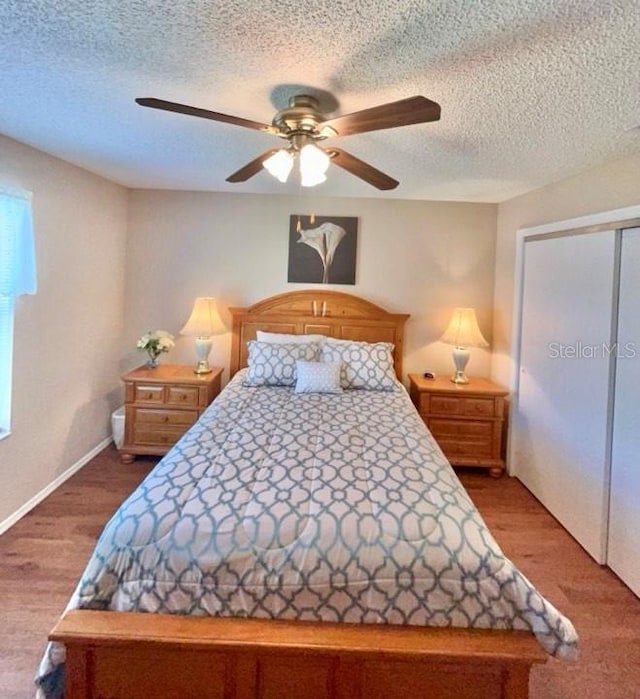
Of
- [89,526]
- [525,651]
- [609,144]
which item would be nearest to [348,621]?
[525,651]

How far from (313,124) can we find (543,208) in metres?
2.23

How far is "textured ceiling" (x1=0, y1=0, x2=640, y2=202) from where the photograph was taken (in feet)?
4.32

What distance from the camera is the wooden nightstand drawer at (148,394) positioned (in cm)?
359

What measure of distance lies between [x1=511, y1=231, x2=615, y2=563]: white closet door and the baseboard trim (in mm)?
3416

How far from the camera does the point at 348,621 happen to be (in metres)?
1.47

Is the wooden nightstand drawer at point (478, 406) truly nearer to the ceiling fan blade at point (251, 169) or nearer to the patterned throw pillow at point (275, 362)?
the patterned throw pillow at point (275, 362)

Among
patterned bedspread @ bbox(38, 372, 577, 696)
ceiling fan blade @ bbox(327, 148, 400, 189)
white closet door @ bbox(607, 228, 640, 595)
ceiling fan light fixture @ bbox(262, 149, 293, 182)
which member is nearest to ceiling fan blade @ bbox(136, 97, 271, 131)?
ceiling fan light fixture @ bbox(262, 149, 293, 182)

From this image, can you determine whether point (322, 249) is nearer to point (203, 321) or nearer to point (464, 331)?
point (203, 321)

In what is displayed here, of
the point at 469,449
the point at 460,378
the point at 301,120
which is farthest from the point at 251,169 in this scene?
the point at 469,449

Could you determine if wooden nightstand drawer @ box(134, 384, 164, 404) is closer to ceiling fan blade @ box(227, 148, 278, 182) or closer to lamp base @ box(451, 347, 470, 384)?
ceiling fan blade @ box(227, 148, 278, 182)

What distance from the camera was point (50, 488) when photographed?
10.1ft

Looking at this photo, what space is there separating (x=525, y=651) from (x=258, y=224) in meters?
3.60

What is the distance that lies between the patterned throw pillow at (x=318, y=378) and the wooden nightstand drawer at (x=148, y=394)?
3.89 ft

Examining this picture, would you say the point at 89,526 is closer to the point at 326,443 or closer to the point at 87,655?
the point at 87,655
